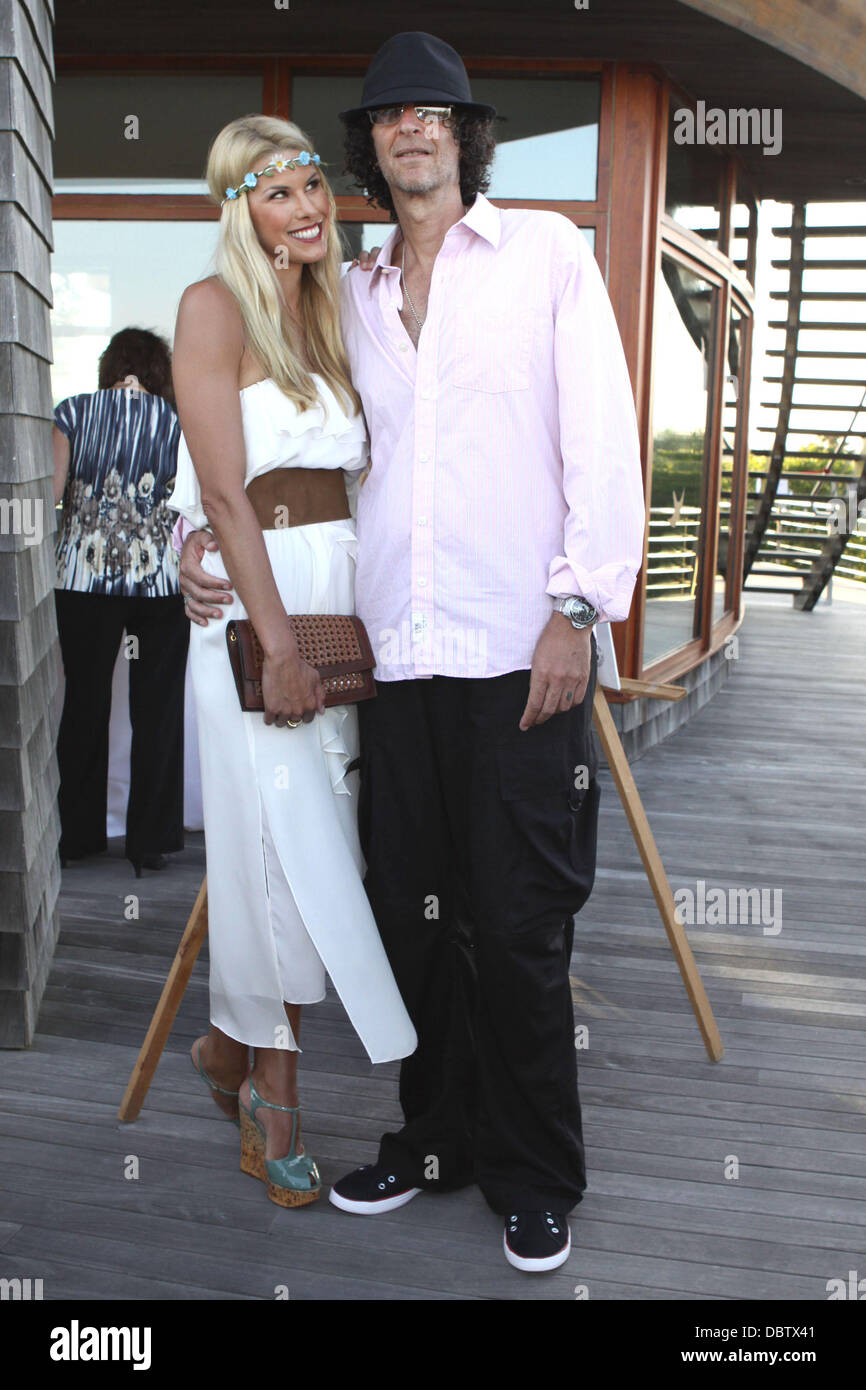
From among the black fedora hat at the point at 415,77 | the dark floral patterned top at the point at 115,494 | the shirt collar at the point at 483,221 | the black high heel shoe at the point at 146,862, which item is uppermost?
the black fedora hat at the point at 415,77

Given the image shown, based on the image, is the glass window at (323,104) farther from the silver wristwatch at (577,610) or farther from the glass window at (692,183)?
the silver wristwatch at (577,610)

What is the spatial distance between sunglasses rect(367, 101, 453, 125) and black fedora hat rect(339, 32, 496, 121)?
0.05 ft

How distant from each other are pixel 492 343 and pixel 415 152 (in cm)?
33

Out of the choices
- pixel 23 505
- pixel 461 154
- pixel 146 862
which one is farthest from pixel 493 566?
pixel 146 862

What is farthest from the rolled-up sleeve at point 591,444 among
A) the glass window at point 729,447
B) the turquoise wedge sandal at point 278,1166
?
the glass window at point 729,447

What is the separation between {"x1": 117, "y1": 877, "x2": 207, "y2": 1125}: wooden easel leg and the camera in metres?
2.39

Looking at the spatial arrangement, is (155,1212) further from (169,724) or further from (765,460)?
(765,460)

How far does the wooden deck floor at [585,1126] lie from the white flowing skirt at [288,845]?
322 mm

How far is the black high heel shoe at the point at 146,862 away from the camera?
401 centimetres

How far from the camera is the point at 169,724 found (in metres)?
4.11

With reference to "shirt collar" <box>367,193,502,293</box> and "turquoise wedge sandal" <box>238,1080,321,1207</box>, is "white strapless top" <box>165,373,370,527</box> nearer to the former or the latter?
"shirt collar" <box>367,193,502,293</box>

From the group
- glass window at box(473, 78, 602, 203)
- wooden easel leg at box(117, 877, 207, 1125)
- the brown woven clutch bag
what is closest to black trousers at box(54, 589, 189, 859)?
wooden easel leg at box(117, 877, 207, 1125)

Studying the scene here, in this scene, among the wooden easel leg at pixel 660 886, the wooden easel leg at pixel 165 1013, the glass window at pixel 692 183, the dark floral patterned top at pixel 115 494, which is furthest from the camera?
the glass window at pixel 692 183

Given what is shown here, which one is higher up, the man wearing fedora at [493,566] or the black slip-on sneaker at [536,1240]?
the man wearing fedora at [493,566]
